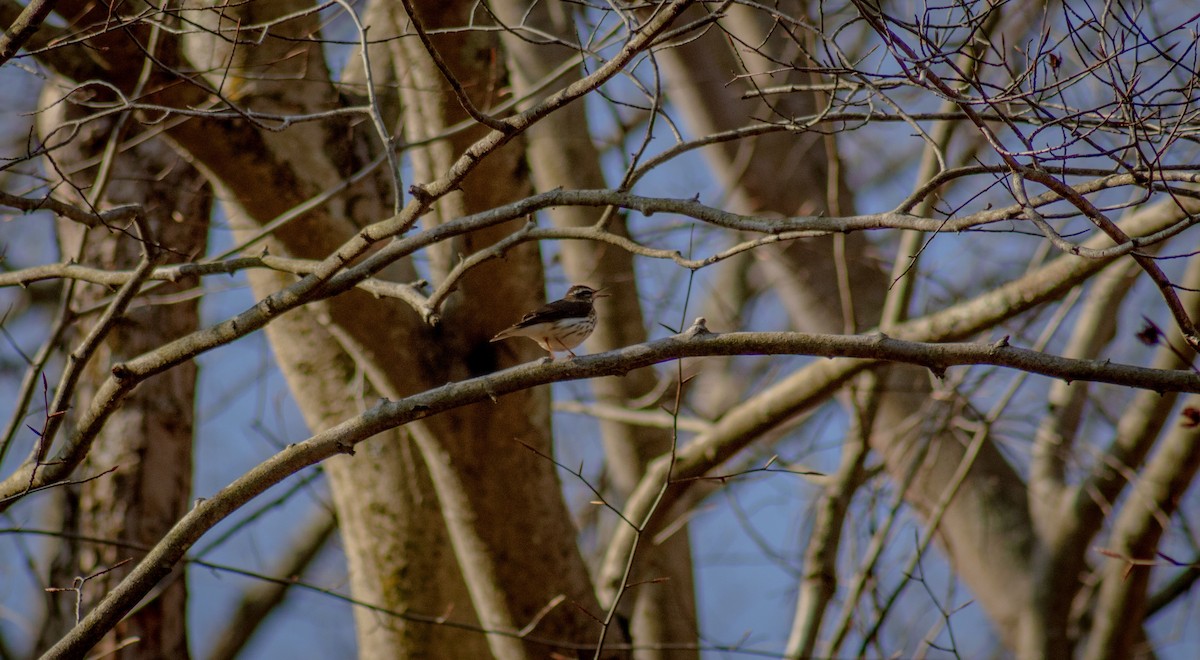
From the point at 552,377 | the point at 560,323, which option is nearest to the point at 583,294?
the point at 560,323

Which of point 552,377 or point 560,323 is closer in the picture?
point 552,377

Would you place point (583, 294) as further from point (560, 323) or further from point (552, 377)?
point (552, 377)

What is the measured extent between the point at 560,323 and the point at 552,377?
2.01 m

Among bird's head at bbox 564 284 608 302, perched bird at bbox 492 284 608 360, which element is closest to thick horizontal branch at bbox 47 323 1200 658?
perched bird at bbox 492 284 608 360

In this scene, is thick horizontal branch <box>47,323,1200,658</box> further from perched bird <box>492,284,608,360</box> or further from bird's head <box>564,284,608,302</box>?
bird's head <box>564,284,608,302</box>

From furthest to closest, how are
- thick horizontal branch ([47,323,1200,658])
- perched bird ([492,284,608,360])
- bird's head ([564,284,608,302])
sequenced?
bird's head ([564,284,608,302])
perched bird ([492,284,608,360])
thick horizontal branch ([47,323,1200,658])

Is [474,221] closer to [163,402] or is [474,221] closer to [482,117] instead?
[482,117]

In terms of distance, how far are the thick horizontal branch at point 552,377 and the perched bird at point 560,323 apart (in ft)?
4.86

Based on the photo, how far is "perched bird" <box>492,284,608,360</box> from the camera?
4.61 m

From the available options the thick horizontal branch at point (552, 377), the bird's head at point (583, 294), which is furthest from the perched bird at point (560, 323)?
the thick horizontal branch at point (552, 377)

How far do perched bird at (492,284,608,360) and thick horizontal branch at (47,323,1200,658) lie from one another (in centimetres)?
148

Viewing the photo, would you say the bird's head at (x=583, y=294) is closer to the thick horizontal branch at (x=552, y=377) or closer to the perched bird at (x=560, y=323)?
the perched bird at (x=560, y=323)

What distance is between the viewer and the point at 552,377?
2.82 meters

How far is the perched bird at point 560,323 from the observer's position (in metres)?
4.61
